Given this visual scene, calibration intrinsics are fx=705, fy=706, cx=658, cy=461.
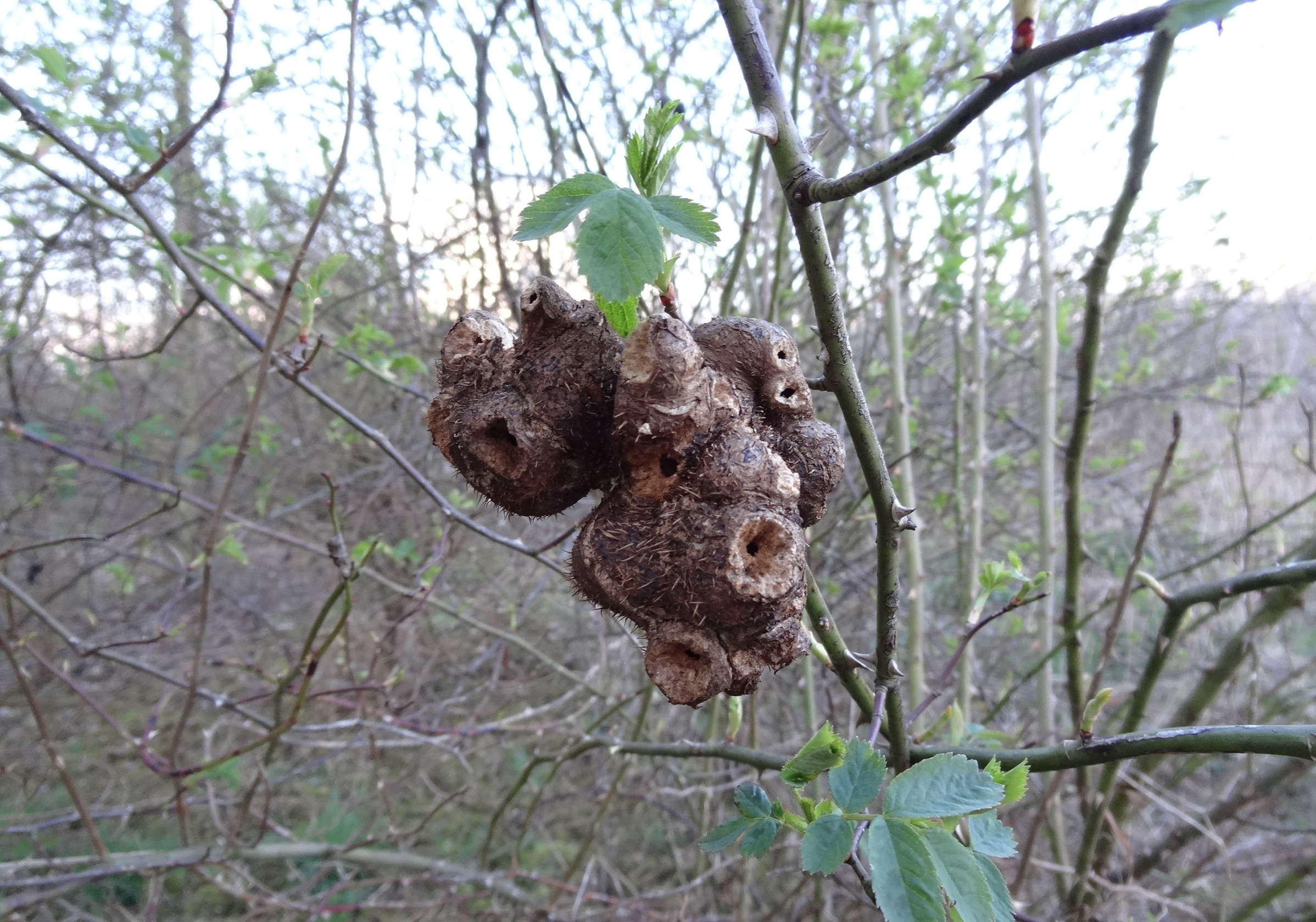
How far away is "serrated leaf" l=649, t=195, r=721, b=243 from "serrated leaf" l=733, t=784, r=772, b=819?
661mm

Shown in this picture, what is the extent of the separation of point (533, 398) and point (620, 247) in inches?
8.9

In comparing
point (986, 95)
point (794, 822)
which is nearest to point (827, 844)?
point (794, 822)

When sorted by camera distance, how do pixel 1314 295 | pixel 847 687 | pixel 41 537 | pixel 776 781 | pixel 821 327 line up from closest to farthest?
pixel 821 327, pixel 847 687, pixel 776 781, pixel 41 537, pixel 1314 295

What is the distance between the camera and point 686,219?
734mm

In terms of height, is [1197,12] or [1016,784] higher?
[1197,12]

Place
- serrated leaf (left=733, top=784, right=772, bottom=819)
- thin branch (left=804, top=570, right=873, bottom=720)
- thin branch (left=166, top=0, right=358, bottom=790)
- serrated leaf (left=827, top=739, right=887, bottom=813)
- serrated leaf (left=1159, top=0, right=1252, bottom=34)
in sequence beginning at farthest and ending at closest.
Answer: thin branch (left=166, top=0, right=358, bottom=790), thin branch (left=804, top=570, right=873, bottom=720), serrated leaf (left=733, top=784, right=772, bottom=819), serrated leaf (left=827, top=739, right=887, bottom=813), serrated leaf (left=1159, top=0, right=1252, bottom=34)

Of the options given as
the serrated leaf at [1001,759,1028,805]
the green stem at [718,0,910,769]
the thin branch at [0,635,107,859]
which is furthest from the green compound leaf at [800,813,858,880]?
the thin branch at [0,635,107,859]

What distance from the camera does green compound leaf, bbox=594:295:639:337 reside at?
771mm

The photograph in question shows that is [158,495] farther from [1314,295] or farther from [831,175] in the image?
[1314,295]

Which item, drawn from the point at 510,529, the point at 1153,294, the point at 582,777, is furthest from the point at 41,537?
the point at 1153,294

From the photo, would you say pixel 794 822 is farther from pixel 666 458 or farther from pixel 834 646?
pixel 666 458

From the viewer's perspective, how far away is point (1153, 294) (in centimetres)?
430

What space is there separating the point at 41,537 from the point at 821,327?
14.3 feet

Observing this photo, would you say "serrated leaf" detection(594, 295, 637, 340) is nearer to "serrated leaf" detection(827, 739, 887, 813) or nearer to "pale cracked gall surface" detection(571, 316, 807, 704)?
"pale cracked gall surface" detection(571, 316, 807, 704)
